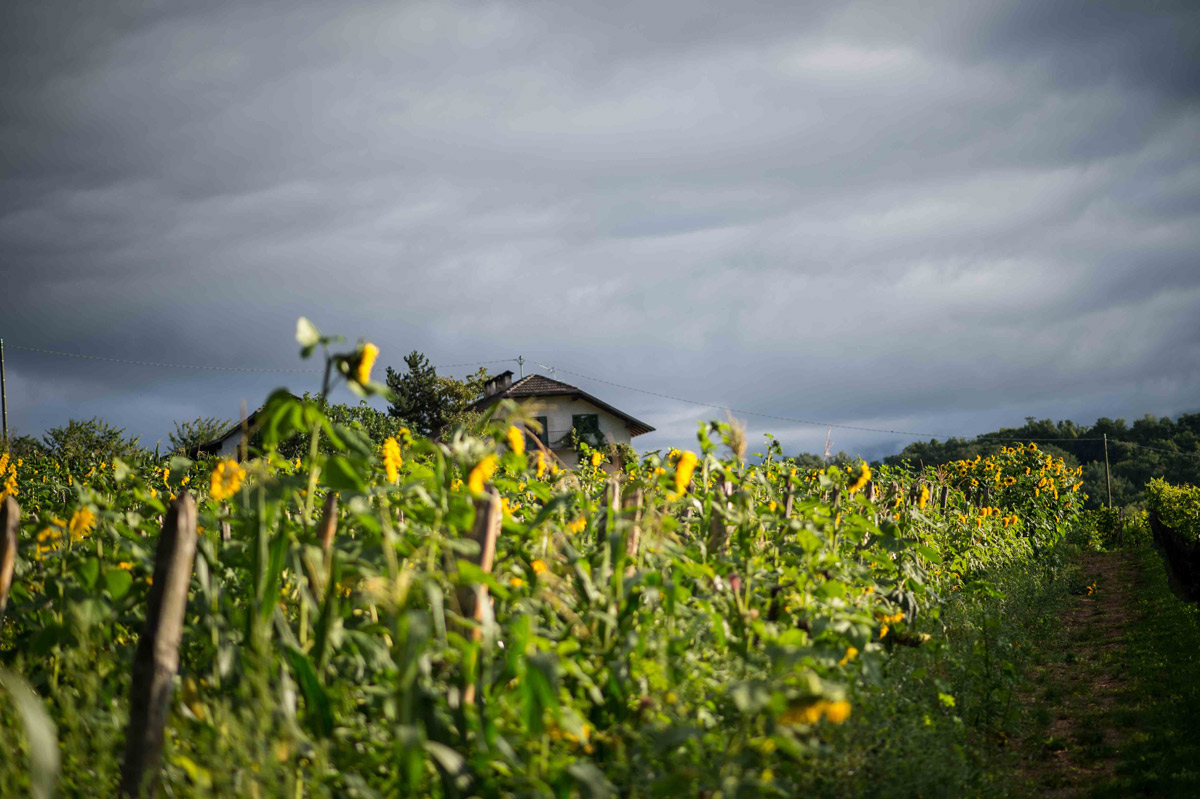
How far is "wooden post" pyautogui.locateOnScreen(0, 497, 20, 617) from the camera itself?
2.46 meters

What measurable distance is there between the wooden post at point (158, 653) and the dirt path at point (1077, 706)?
3450 millimetres

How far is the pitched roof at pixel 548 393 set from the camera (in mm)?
33531

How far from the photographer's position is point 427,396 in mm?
33594

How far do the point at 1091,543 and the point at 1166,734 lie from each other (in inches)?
488

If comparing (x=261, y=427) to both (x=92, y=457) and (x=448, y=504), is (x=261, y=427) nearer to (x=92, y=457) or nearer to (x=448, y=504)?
(x=448, y=504)

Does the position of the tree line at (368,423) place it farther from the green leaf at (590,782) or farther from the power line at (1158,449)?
the power line at (1158,449)

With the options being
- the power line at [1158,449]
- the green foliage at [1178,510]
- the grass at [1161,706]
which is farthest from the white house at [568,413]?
the grass at [1161,706]

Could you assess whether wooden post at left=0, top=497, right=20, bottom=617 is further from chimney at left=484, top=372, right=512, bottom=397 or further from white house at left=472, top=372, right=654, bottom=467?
chimney at left=484, top=372, right=512, bottom=397

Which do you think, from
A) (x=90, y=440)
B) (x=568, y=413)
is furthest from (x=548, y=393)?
(x=90, y=440)

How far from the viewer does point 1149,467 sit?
137ft

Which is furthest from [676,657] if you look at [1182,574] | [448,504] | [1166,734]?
[1182,574]

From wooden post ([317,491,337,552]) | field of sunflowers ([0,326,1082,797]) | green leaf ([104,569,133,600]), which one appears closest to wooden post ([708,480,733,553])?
field of sunflowers ([0,326,1082,797])

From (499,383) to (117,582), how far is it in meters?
35.0

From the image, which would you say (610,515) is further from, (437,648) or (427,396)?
(427,396)
